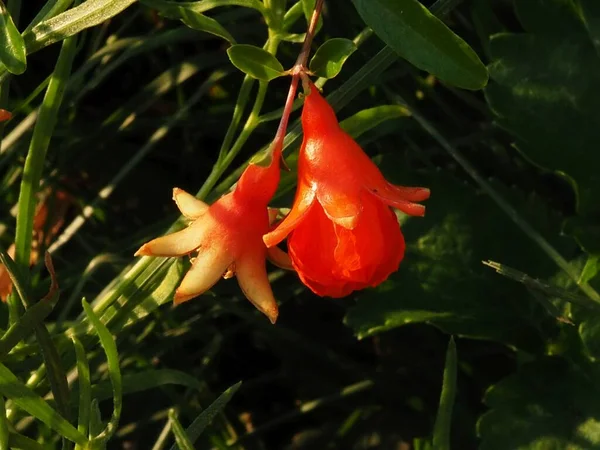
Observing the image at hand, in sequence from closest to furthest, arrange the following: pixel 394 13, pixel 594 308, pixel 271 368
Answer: pixel 394 13 → pixel 594 308 → pixel 271 368

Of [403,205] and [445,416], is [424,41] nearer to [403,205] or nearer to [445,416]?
[403,205]

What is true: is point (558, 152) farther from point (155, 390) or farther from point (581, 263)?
→ point (155, 390)

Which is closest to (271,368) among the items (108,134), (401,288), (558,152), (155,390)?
(155,390)

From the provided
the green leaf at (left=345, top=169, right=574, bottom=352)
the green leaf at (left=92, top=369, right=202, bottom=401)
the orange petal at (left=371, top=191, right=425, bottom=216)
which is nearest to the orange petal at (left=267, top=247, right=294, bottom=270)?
the orange petal at (left=371, top=191, right=425, bottom=216)

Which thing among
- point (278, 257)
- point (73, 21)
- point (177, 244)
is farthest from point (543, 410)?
point (73, 21)

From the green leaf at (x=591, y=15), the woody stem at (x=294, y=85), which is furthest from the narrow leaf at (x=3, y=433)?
the green leaf at (x=591, y=15)

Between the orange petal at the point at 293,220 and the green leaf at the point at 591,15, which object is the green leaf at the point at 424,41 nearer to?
the orange petal at the point at 293,220
